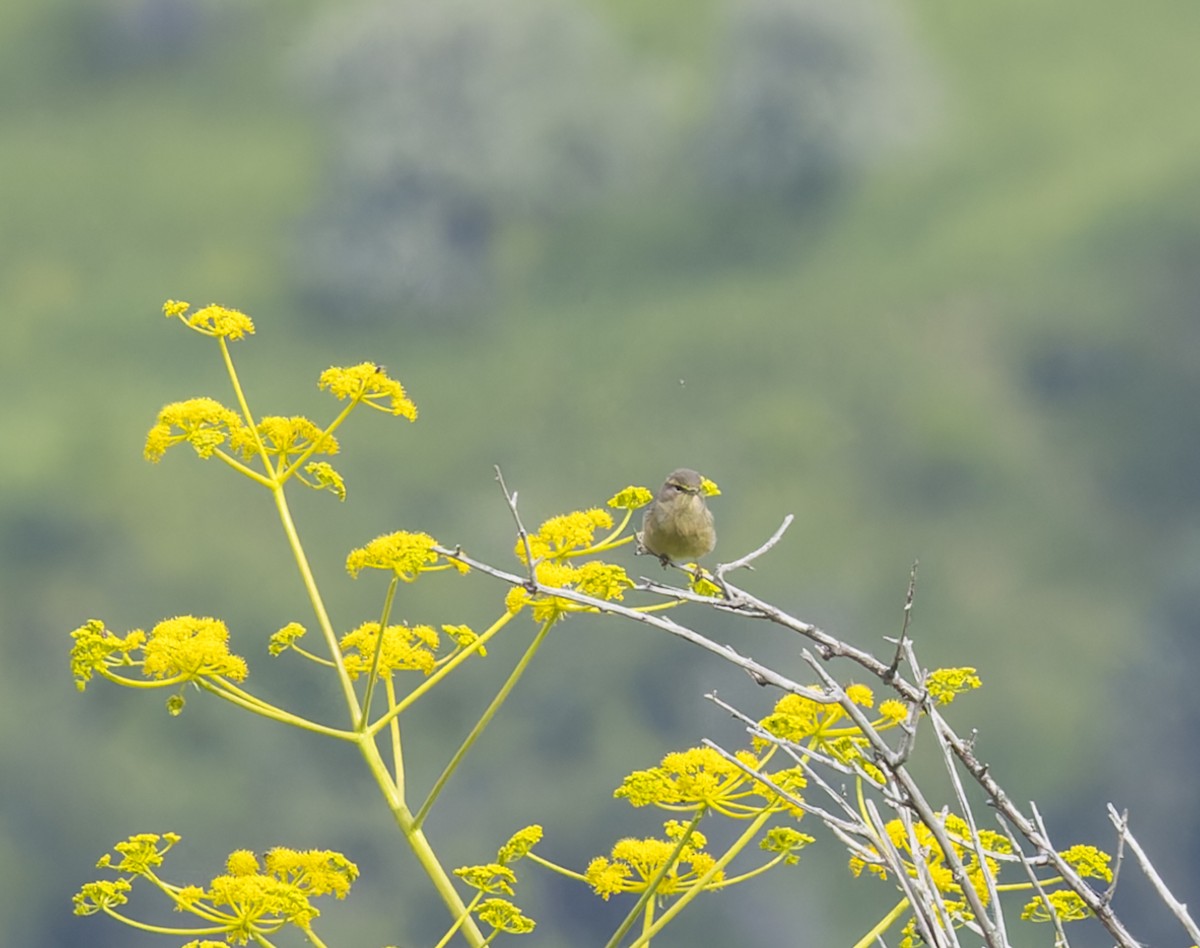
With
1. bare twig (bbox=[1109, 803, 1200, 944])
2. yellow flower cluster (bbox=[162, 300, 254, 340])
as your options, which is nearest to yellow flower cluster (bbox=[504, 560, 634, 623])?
yellow flower cluster (bbox=[162, 300, 254, 340])

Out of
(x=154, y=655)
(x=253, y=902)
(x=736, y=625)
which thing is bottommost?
(x=736, y=625)

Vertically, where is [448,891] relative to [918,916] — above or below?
below

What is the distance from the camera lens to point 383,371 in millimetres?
2592

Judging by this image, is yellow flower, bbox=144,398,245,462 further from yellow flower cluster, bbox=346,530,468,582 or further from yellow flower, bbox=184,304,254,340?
yellow flower cluster, bbox=346,530,468,582

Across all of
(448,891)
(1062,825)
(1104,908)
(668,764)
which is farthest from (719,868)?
(1062,825)

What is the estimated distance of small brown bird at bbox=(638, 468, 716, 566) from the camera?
3.14 meters

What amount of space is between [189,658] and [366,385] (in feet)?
1.83

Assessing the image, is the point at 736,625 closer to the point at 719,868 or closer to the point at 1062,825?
the point at 1062,825

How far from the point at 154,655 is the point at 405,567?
13.9 inches

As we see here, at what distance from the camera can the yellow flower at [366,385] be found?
2.56 m

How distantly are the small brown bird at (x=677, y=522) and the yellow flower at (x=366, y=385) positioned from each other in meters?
0.69

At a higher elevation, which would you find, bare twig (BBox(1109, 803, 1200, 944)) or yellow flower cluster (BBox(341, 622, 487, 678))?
bare twig (BBox(1109, 803, 1200, 944))

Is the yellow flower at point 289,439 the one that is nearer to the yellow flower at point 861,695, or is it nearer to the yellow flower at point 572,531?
the yellow flower at point 572,531

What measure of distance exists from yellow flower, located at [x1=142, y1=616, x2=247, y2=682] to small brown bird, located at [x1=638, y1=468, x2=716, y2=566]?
106 cm
